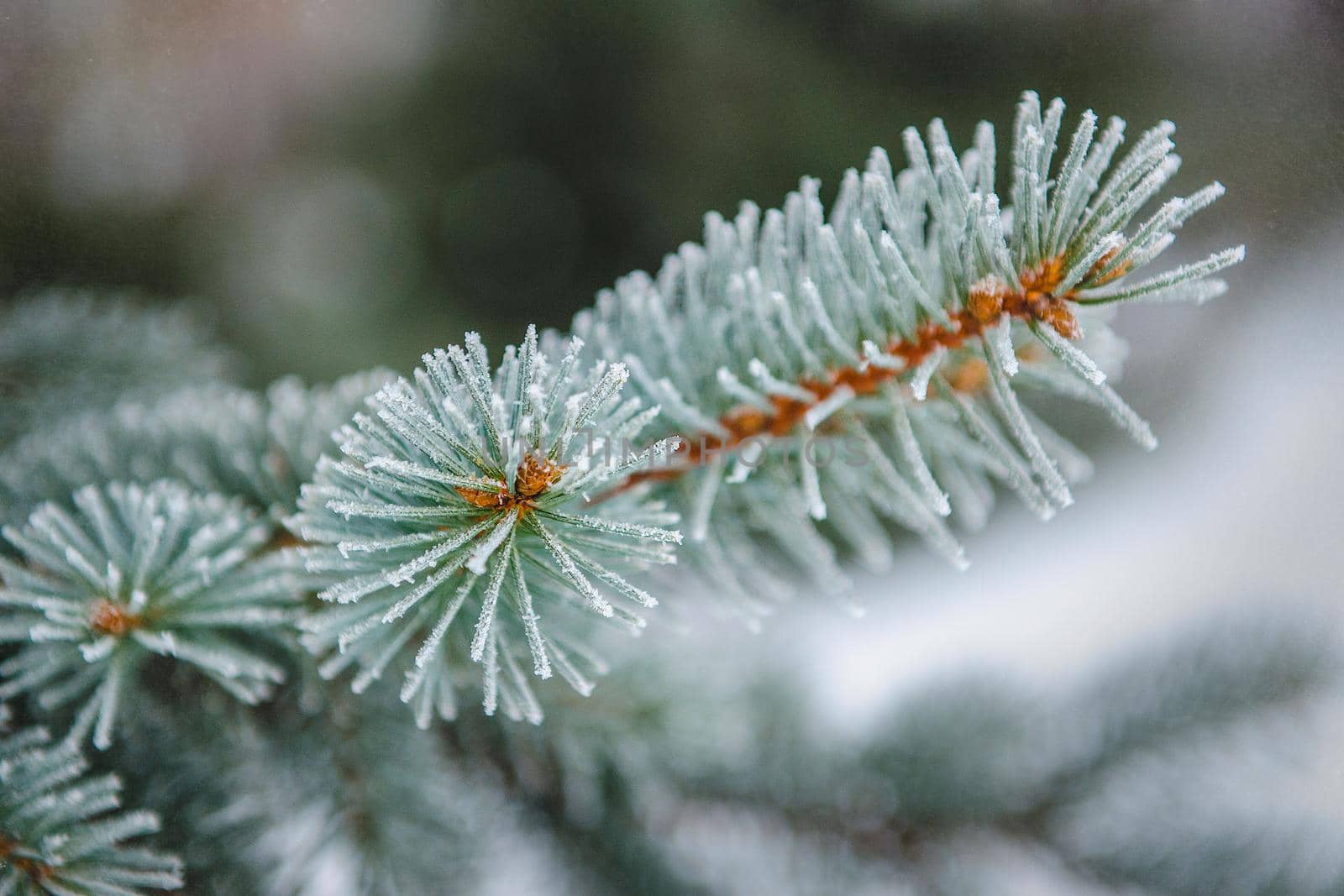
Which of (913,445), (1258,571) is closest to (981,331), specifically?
(913,445)

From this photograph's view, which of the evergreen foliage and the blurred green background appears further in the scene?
the blurred green background

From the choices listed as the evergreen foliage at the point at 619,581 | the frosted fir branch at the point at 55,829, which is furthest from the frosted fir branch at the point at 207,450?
the frosted fir branch at the point at 55,829

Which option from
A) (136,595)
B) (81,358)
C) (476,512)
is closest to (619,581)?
(476,512)

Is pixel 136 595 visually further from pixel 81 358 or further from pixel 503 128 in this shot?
pixel 503 128

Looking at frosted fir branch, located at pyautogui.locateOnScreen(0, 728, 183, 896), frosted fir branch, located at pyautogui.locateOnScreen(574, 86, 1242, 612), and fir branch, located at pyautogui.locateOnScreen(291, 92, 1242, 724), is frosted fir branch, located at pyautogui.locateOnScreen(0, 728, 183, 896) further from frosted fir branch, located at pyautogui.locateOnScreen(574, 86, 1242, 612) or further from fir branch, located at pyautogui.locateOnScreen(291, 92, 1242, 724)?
frosted fir branch, located at pyautogui.locateOnScreen(574, 86, 1242, 612)

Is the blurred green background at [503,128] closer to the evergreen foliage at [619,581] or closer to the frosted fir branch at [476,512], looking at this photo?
the evergreen foliage at [619,581]

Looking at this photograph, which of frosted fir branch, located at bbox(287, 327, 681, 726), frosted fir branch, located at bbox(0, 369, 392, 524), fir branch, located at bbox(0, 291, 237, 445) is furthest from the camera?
fir branch, located at bbox(0, 291, 237, 445)

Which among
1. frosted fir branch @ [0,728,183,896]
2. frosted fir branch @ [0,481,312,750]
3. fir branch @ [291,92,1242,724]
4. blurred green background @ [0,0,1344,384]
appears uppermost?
blurred green background @ [0,0,1344,384]

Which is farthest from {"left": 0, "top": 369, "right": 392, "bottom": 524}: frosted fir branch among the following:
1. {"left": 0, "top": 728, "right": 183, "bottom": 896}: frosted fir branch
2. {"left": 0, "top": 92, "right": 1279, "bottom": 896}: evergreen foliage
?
{"left": 0, "top": 728, "right": 183, "bottom": 896}: frosted fir branch
